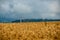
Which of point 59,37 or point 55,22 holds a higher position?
point 55,22

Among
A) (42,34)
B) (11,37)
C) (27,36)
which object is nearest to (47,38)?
(42,34)

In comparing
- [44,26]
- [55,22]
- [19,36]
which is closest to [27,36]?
[19,36]

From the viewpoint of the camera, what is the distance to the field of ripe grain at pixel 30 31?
12.5 meters

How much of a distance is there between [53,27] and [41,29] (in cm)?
76

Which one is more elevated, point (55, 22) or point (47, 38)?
point (55, 22)

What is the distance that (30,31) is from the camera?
12828 millimetres

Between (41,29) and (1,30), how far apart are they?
8.09 ft

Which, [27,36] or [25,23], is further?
[25,23]

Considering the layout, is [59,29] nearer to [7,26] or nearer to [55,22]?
[55,22]

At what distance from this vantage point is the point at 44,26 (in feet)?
43.0

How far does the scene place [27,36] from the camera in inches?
495

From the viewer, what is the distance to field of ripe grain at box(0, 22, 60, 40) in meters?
12.5

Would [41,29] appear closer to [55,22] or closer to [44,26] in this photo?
[44,26]

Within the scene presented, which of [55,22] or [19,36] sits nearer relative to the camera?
[19,36]
